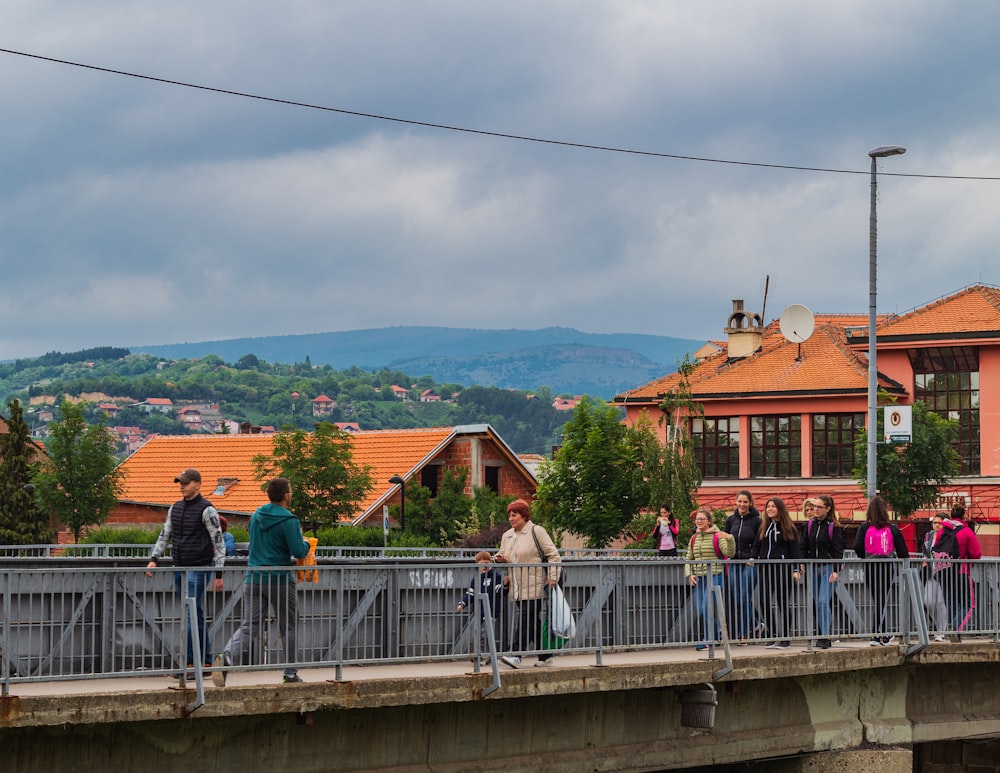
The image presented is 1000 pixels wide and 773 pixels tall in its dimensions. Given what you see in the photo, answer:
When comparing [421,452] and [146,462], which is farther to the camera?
[146,462]

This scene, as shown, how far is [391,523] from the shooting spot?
55188mm

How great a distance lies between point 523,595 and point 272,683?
9.54 ft

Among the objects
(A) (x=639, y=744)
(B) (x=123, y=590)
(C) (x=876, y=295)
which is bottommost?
(A) (x=639, y=744)

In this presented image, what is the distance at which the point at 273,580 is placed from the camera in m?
11.9

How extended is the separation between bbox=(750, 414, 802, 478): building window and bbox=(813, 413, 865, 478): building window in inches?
23.3

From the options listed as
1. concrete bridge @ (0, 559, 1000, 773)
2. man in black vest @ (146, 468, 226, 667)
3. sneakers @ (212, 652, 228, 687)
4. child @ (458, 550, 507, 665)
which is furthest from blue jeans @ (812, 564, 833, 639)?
sneakers @ (212, 652, 228, 687)

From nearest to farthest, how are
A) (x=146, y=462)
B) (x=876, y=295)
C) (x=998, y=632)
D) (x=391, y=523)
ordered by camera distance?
1. (x=998, y=632)
2. (x=876, y=295)
3. (x=391, y=523)
4. (x=146, y=462)

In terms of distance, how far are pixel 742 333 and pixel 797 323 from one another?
6.54m

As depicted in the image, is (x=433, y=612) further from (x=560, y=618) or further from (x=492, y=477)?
(x=492, y=477)

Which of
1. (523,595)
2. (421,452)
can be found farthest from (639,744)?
(421,452)

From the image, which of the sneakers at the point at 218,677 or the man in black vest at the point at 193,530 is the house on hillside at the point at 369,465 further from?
the sneakers at the point at 218,677

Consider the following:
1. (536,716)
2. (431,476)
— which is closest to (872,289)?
(536,716)

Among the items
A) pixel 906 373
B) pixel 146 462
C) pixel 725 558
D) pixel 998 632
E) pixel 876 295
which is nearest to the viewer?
pixel 725 558

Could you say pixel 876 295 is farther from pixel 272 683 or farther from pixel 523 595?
pixel 272 683
